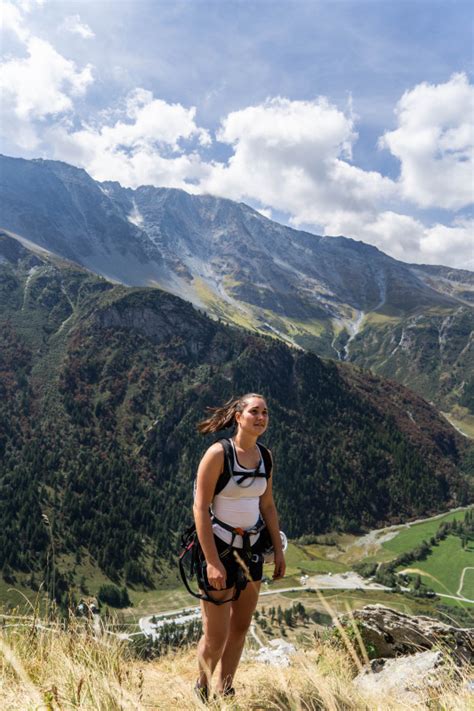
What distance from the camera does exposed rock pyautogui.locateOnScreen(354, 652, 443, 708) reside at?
484 cm

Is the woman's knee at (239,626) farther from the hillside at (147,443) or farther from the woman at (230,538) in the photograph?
the hillside at (147,443)

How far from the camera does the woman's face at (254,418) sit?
4879 millimetres

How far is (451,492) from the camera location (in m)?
173

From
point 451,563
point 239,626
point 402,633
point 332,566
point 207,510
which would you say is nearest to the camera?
point 207,510

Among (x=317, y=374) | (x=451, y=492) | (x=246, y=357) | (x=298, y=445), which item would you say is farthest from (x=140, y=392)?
(x=451, y=492)

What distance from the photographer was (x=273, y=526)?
17.3 feet

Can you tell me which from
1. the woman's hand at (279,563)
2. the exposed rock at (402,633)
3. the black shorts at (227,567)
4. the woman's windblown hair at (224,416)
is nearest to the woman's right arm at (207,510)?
the black shorts at (227,567)

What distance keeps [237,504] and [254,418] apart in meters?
0.97

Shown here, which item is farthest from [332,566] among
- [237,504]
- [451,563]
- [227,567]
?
[237,504]

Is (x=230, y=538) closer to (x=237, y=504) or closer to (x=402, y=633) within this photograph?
(x=237, y=504)

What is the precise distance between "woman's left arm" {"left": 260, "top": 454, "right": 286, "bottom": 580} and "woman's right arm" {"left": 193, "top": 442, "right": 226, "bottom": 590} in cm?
81

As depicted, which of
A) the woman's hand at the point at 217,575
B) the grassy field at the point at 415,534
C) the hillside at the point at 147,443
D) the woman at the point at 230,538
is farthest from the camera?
the grassy field at the point at 415,534

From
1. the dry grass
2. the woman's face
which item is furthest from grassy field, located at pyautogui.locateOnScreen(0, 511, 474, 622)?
the woman's face

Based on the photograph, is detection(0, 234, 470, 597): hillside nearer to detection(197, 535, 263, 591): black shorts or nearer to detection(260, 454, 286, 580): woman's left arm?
detection(260, 454, 286, 580): woman's left arm
